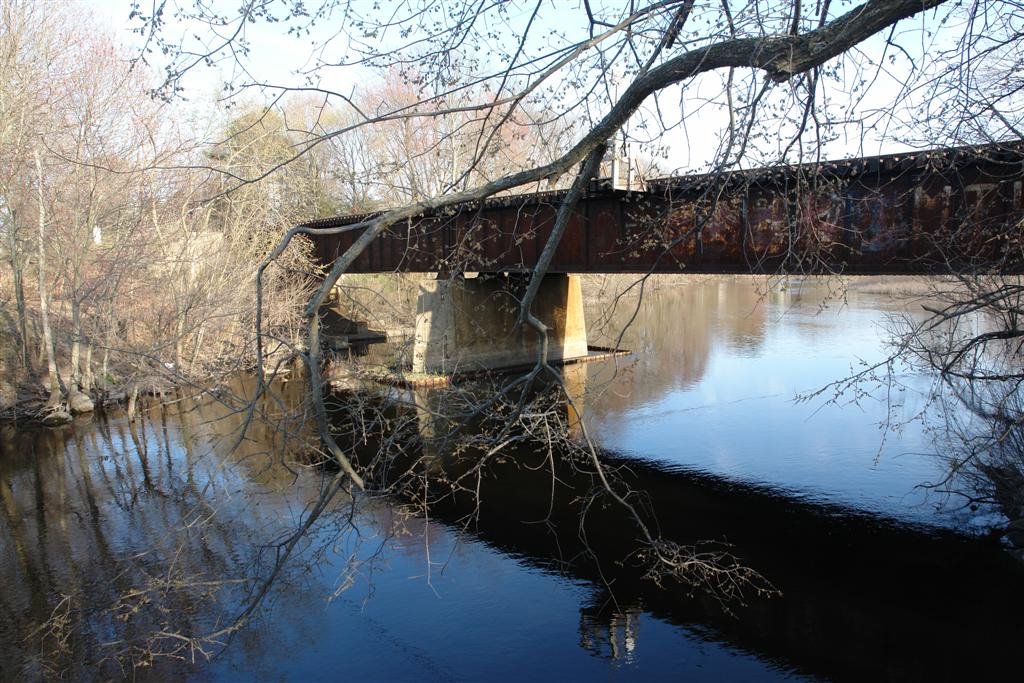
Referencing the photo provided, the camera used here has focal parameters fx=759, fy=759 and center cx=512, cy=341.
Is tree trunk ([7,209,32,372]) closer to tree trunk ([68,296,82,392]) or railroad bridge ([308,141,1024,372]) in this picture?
tree trunk ([68,296,82,392])

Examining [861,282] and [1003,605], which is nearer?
[1003,605]

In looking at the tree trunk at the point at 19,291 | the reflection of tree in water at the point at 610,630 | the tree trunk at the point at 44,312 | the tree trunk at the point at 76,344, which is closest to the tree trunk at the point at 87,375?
the tree trunk at the point at 76,344

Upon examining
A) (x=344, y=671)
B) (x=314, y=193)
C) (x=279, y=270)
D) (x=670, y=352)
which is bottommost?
(x=344, y=671)

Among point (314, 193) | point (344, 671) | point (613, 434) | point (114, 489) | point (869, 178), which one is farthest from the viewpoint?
point (314, 193)

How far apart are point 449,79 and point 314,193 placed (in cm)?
2681

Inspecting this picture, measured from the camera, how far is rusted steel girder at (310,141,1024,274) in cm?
624

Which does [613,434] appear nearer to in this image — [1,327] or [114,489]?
[114,489]

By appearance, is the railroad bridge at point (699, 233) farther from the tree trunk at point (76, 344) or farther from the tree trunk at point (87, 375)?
the tree trunk at point (87, 375)

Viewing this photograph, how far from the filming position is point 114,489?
14281mm

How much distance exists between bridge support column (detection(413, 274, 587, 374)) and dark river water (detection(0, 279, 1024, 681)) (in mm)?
8467

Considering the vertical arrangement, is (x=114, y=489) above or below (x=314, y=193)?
below

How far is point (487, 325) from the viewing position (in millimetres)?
26766

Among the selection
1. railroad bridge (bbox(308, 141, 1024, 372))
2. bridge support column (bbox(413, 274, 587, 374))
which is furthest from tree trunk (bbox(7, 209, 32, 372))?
bridge support column (bbox(413, 274, 587, 374))

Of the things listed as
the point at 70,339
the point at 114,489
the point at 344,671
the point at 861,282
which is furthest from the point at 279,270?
the point at 861,282
